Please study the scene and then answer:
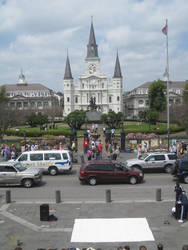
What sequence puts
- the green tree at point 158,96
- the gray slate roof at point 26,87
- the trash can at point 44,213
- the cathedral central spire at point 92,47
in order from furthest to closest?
the gray slate roof at point 26,87 → the cathedral central spire at point 92,47 → the green tree at point 158,96 → the trash can at point 44,213

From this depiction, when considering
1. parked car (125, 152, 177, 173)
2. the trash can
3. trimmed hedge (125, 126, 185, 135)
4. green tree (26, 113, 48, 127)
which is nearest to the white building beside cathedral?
green tree (26, 113, 48, 127)

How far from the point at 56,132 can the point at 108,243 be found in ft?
126

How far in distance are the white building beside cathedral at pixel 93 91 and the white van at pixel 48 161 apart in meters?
112

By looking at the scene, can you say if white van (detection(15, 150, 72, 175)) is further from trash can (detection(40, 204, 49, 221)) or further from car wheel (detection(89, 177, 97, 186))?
trash can (detection(40, 204, 49, 221))

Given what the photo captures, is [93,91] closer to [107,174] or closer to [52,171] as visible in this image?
[52,171]

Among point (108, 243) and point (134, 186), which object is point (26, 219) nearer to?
point (108, 243)

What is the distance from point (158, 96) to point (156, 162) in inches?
2945

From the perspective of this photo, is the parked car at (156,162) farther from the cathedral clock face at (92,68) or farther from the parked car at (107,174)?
the cathedral clock face at (92,68)

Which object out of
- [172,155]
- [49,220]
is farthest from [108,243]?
[172,155]

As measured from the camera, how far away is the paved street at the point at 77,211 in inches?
373

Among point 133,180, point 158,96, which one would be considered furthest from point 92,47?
point 133,180

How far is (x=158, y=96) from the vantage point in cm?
9281

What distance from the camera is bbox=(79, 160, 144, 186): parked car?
17.1 metres

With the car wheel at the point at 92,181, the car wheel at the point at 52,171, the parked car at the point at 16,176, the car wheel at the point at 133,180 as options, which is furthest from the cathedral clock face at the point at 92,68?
the parked car at the point at 16,176
